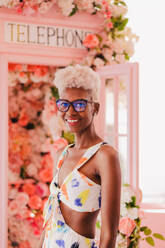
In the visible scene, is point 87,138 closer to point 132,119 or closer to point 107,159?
point 107,159

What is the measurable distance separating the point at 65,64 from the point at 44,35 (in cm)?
35

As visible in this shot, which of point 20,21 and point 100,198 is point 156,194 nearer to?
point 20,21

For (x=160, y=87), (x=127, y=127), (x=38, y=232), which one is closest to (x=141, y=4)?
(x=160, y=87)

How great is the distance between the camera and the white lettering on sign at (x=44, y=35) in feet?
12.9

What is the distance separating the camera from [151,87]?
5984 mm

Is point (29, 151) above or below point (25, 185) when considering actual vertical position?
above

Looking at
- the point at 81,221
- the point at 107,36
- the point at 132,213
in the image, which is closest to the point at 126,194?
the point at 132,213

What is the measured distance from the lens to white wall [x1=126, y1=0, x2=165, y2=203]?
570cm

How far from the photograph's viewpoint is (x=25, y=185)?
16.5ft

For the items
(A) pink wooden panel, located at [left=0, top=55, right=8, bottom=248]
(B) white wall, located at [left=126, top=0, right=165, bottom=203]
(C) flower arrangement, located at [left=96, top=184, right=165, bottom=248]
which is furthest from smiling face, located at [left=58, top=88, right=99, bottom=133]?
(B) white wall, located at [left=126, top=0, right=165, bottom=203]

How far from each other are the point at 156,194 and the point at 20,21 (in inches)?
142

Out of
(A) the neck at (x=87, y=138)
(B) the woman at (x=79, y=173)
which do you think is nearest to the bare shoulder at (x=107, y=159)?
(B) the woman at (x=79, y=173)

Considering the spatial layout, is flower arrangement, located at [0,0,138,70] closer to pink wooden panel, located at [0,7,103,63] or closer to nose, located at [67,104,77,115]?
pink wooden panel, located at [0,7,103,63]

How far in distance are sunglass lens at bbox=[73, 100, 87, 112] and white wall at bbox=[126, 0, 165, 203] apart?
12.4 feet
